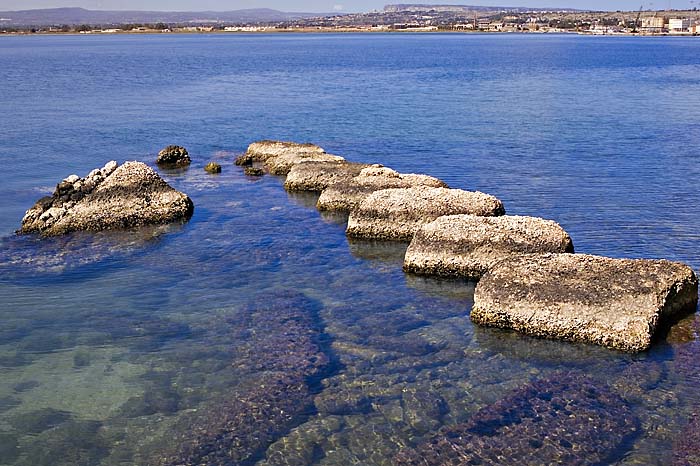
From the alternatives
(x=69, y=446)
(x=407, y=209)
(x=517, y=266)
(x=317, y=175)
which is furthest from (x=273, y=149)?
(x=69, y=446)

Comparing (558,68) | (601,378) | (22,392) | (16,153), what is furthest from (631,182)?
(558,68)

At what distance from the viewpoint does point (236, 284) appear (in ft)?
57.6

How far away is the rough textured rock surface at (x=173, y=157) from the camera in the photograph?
106 feet

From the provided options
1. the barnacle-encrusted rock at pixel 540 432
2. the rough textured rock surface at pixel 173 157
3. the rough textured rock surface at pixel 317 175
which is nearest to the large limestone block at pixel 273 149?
the rough textured rock surface at pixel 173 157

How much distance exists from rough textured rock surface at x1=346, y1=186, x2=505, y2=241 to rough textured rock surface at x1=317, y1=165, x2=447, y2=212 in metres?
2.10

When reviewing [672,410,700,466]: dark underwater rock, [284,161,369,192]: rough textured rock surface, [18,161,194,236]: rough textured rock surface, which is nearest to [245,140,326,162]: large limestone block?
[284,161,369,192]: rough textured rock surface

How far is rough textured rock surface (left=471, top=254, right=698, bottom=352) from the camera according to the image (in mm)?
13812

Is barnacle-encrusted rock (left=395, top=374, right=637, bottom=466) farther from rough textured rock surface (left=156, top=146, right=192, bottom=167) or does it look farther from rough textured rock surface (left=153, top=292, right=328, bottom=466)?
rough textured rock surface (left=156, top=146, right=192, bottom=167)

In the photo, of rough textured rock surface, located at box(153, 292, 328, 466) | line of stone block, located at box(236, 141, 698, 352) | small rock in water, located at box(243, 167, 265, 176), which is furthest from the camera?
small rock in water, located at box(243, 167, 265, 176)

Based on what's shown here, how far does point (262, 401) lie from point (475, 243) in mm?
7362

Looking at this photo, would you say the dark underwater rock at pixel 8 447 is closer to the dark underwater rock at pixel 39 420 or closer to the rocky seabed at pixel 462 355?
the dark underwater rock at pixel 39 420

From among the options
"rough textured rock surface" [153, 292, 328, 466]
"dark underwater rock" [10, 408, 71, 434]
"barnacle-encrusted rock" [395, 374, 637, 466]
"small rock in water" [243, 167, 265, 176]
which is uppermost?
"small rock in water" [243, 167, 265, 176]

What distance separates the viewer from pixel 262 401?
1218 cm

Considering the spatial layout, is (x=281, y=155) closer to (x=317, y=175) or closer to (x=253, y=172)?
(x=253, y=172)
